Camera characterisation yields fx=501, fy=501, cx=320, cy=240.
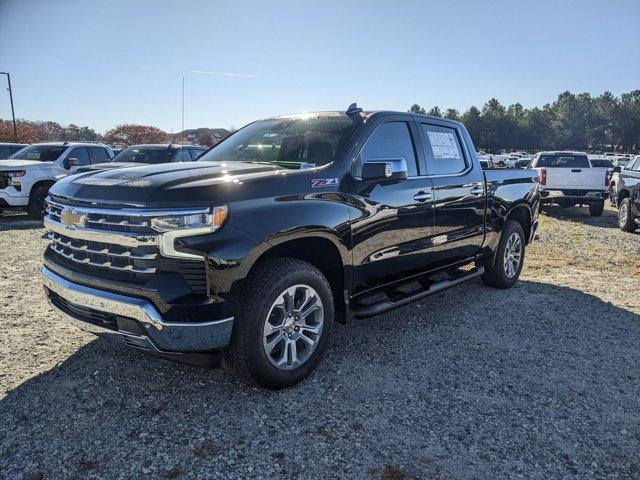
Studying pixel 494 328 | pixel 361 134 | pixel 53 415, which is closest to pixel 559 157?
pixel 494 328

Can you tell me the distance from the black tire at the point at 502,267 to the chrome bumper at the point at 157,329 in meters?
3.88

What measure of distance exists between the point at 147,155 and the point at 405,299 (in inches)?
368

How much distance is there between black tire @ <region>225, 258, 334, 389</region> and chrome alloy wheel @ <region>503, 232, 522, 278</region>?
3.42 m

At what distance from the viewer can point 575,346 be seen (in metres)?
4.29

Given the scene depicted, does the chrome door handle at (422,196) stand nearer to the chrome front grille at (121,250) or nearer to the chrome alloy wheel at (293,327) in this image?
the chrome alloy wheel at (293,327)

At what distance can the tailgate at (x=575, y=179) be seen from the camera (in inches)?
530

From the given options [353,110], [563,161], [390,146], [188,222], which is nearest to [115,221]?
[188,222]

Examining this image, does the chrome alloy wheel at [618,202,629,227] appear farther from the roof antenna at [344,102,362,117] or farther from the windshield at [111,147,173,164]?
the windshield at [111,147,173,164]

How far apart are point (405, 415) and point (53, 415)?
2.11 m

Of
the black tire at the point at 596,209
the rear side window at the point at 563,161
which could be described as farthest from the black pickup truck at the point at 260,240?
the rear side window at the point at 563,161

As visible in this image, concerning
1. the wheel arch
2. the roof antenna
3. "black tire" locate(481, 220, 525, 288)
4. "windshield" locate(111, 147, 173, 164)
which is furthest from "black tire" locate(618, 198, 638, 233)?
"windshield" locate(111, 147, 173, 164)

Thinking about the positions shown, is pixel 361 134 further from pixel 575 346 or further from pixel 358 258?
pixel 575 346

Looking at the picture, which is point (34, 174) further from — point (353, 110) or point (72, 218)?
point (353, 110)

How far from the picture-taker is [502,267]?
586 cm
